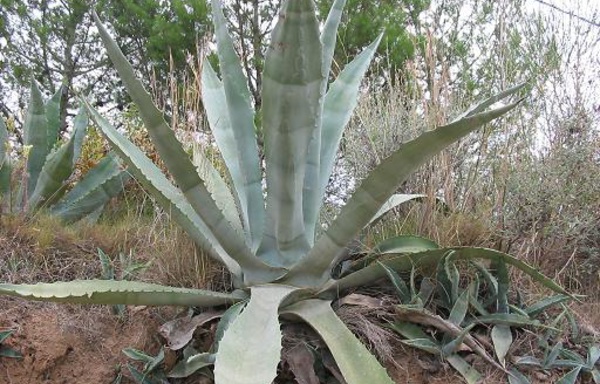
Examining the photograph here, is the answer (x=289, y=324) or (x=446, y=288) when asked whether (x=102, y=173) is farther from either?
(x=446, y=288)

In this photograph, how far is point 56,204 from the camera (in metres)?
3.07

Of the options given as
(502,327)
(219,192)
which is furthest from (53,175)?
(502,327)

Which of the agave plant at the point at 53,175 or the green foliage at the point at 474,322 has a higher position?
the agave plant at the point at 53,175

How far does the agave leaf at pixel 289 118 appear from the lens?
62.6 inches

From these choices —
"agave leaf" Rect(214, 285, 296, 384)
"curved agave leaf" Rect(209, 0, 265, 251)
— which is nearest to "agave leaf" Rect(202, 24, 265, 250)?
"curved agave leaf" Rect(209, 0, 265, 251)

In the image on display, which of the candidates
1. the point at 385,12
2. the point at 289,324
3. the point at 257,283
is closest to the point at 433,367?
the point at 289,324

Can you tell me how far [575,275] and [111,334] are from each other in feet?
6.00

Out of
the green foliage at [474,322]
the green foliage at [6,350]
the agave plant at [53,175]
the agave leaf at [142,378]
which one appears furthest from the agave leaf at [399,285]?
the agave plant at [53,175]

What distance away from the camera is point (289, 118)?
5.76ft

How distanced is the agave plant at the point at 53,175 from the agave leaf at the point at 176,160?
40.0 inches

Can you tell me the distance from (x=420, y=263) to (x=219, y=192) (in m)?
0.82

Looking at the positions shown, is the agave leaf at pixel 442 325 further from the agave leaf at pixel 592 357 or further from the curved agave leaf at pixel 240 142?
the curved agave leaf at pixel 240 142

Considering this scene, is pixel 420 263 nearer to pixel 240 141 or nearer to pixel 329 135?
pixel 329 135

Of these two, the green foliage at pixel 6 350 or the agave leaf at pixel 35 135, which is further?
the agave leaf at pixel 35 135
